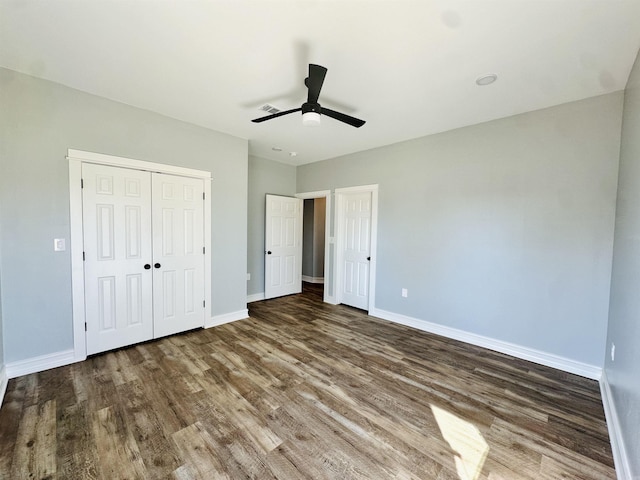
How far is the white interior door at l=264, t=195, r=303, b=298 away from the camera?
508cm

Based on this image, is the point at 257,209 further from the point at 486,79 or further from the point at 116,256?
the point at 486,79

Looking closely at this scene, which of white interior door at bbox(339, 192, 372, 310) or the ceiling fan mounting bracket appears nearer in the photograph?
the ceiling fan mounting bracket

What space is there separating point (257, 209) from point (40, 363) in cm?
337

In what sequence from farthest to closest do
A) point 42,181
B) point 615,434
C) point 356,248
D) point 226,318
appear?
point 356,248 < point 226,318 < point 42,181 < point 615,434

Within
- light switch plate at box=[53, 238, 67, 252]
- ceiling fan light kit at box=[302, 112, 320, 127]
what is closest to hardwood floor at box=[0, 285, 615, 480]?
light switch plate at box=[53, 238, 67, 252]

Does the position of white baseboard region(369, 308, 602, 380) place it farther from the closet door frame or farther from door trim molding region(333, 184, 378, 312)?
the closet door frame

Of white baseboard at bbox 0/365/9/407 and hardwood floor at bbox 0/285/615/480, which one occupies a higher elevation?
white baseboard at bbox 0/365/9/407

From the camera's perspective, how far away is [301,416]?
77.4 inches

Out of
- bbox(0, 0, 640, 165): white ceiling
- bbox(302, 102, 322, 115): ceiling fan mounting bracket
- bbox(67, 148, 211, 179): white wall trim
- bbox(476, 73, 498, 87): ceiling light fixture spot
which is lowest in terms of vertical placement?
bbox(67, 148, 211, 179): white wall trim

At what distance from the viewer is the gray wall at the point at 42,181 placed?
7.66 ft

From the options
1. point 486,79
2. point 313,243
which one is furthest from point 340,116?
point 313,243

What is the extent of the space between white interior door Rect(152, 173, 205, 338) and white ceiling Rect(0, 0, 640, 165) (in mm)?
958

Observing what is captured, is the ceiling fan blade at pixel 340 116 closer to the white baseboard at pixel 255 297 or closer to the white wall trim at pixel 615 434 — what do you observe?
the white wall trim at pixel 615 434

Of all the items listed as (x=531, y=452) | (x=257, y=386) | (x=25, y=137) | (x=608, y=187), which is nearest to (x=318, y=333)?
(x=257, y=386)
